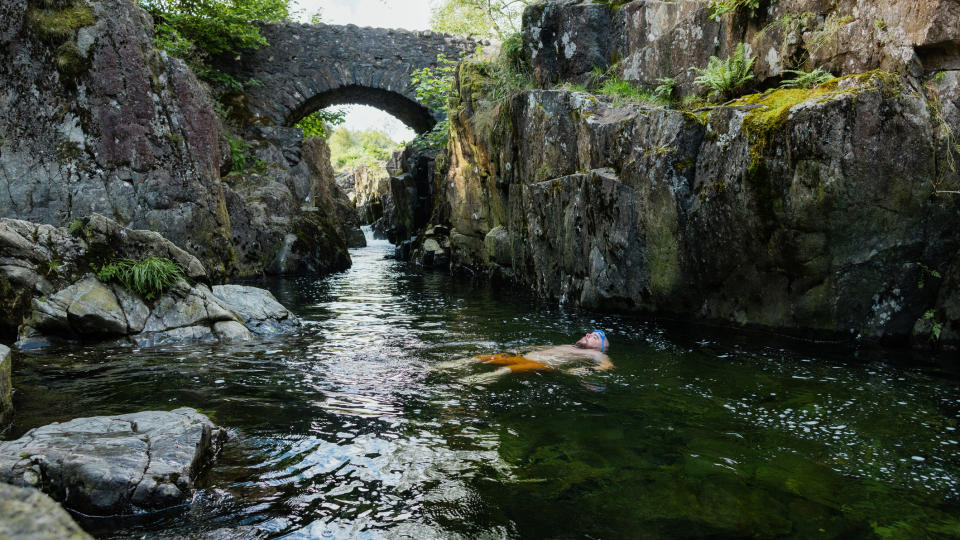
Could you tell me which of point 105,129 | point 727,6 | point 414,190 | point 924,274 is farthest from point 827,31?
point 414,190

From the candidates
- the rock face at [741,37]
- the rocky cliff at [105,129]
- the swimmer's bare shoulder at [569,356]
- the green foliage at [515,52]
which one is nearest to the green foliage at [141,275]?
the rocky cliff at [105,129]

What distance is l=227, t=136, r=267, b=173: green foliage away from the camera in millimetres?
17781

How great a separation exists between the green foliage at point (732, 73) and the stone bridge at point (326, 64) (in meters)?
16.2

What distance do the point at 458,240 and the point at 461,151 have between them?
2.63 meters

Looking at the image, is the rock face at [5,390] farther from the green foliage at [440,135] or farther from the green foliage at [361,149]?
the green foliage at [361,149]

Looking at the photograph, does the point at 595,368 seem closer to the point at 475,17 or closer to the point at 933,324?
the point at 933,324

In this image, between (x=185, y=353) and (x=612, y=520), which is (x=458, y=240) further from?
(x=612, y=520)

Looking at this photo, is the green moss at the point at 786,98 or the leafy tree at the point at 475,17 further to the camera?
the leafy tree at the point at 475,17

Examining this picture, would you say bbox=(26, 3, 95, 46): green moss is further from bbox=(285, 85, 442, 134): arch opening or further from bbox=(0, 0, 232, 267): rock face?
bbox=(285, 85, 442, 134): arch opening

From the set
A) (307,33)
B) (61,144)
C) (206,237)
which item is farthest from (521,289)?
(307,33)

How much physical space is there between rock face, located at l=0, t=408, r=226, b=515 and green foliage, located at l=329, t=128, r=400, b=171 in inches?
1433

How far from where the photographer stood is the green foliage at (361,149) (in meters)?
47.0

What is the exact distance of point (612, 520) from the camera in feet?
9.78

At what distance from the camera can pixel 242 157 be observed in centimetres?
1791
